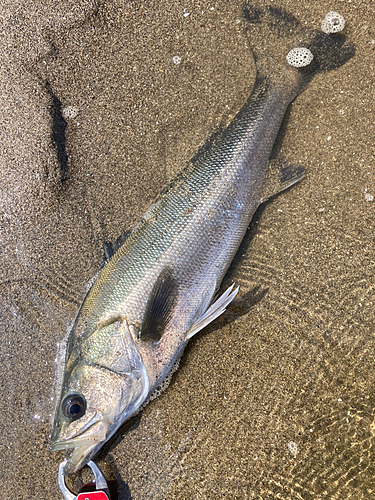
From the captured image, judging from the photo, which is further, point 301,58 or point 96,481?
point 301,58

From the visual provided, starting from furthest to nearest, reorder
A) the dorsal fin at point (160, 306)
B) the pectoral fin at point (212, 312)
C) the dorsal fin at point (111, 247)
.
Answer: the dorsal fin at point (111, 247) → the pectoral fin at point (212, 312) → the dorsal fin at point (160, 306)

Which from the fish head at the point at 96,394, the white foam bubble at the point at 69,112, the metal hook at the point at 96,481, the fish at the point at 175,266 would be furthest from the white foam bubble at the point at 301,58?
the metal hook at the point at 96,481

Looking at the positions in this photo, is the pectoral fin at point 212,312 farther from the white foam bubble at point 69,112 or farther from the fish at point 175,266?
the white foam bubble at point 69,112

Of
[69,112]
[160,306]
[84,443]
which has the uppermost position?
[69,112]

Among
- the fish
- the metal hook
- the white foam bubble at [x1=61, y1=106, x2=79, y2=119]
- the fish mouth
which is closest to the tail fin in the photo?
the fish

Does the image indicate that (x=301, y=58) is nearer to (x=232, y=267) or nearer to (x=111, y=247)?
(x=232, y=267)

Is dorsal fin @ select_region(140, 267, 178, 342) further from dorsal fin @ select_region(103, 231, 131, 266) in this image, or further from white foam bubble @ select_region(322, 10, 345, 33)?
white foam bubble @ select_region(322, 10, 345, 33)

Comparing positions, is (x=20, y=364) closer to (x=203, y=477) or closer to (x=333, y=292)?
(x=203, y=477)

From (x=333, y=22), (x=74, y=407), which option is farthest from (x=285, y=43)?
(x=74, y=407)
